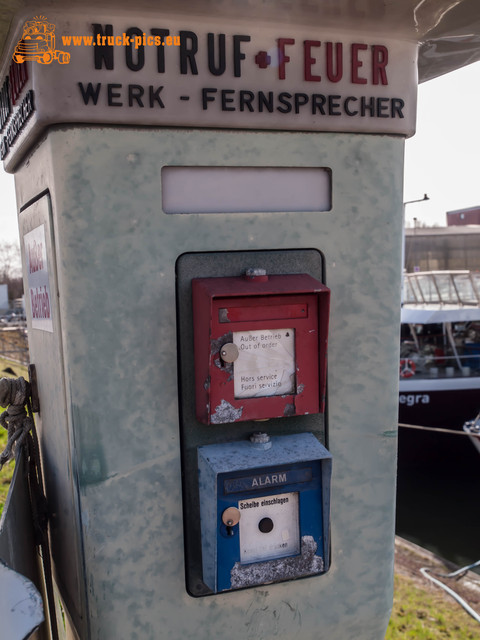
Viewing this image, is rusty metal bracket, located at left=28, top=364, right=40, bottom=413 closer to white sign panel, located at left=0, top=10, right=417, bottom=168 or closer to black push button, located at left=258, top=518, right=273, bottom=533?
white sign panel, located at left=0, top=10, right=417, bottom=168

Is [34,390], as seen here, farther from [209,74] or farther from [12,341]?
[12,341]

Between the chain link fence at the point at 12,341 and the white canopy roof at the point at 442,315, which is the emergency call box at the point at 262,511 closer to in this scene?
the white canopy roof at the point at 442,315

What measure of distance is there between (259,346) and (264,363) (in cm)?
5

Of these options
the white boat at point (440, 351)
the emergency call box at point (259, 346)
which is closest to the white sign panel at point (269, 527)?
the emergency call box at point (259, 346)

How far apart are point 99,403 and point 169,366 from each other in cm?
20

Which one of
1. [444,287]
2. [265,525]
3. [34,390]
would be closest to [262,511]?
[265,525]

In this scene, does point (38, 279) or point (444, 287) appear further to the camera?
point (444, 287)

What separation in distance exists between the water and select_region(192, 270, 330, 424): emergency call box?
7.55m

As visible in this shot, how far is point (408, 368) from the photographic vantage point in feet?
39.7

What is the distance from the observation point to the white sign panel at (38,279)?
1.60 meters

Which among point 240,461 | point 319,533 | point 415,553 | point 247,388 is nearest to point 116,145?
point 247,388

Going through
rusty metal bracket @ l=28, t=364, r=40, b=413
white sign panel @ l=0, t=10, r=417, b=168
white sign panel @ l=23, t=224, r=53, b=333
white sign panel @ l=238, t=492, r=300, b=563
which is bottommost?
white sign panel @ l=238, t=492, r=300, b=563

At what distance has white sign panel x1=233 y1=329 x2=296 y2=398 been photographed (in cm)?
146

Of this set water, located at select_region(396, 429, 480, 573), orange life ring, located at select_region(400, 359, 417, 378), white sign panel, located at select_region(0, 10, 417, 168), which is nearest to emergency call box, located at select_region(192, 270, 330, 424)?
white sign panel, located at select_region(0, 10, 417, 168)
